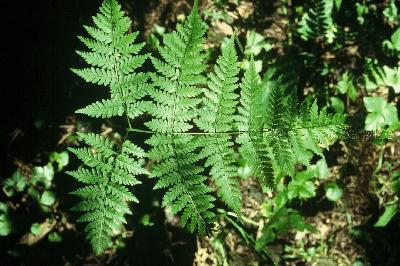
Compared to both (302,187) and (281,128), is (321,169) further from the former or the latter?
→ (281,128)

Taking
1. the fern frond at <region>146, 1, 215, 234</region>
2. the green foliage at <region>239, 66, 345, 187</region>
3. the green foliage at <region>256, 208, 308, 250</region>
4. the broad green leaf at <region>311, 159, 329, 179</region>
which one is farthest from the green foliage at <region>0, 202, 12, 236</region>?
the broad green leaf at <region>311, 159, 329, 179</region>

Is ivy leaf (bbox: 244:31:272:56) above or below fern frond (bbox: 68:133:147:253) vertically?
above

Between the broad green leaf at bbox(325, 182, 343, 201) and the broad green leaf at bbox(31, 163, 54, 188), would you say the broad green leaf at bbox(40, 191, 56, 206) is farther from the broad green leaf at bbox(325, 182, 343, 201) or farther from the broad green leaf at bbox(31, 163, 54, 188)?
the broad green leaf at bbox(325, 182, 343, 201)

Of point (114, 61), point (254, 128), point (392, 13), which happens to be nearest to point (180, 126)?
point (254, 128)

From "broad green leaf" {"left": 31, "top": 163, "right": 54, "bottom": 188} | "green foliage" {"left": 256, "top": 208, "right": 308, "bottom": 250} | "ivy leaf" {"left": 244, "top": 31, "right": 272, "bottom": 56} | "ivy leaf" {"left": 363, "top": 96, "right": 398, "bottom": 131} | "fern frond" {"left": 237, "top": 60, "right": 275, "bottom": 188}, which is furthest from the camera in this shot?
"ivy leaf" {"left": 244, "top": 31, "right": 272, "bottom": 56}

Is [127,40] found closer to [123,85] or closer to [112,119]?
[123,85]

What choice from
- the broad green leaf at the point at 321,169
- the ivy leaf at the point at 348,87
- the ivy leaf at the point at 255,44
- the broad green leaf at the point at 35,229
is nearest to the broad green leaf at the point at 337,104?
the ivy leaf at the point at 348,87
